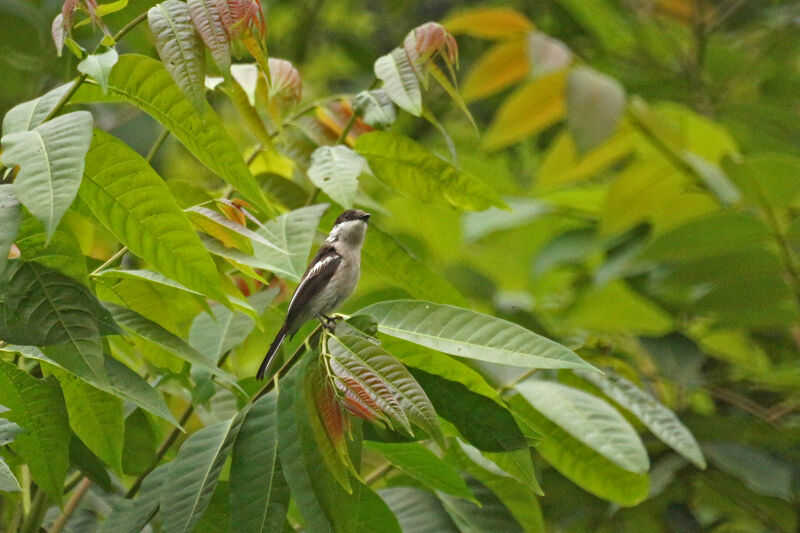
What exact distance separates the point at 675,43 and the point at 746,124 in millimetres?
909

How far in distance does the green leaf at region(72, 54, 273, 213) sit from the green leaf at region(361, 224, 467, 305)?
1.81 feet

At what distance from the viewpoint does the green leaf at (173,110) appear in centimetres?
191

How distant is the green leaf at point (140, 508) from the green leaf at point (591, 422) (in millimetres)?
898

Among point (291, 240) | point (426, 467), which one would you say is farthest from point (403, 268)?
point (426, 467)

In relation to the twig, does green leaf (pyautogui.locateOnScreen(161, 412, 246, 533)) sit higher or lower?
higher

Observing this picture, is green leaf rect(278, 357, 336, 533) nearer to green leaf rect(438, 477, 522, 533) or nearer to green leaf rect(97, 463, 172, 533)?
green leaf rect(97, 463, 172, 533)

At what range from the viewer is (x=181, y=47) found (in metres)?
1.84

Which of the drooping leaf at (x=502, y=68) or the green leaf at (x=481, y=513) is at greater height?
the drooping leaf at (x=502, y=68)

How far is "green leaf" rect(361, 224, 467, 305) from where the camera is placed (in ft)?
7.93

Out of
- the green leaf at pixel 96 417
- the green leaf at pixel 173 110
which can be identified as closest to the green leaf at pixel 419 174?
the green leaf at pixel 173 110

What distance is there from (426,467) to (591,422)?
0.44m

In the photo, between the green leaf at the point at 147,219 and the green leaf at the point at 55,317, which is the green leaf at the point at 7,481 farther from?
the green leaf at the point at 147,219

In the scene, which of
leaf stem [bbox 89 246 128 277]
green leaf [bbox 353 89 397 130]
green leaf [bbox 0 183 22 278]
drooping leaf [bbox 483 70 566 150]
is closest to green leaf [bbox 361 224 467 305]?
green leaf [bbox 353 89 397 130]

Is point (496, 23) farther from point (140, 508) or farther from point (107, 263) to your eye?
point (140, 508)
